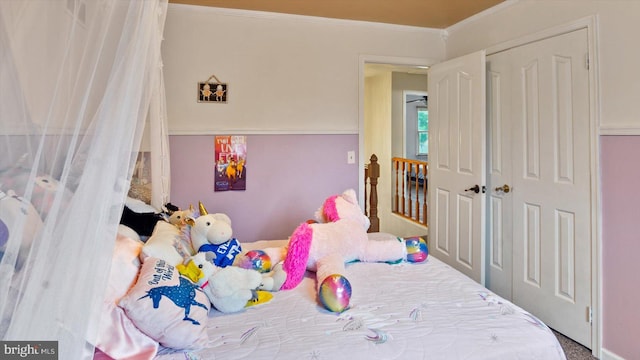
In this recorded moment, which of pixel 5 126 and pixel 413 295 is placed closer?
pixel 5 126

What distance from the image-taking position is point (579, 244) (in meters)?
2.29

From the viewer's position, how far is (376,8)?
293cm

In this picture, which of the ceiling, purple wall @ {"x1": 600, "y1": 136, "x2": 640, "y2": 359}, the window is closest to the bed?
purple wall @ {"x1": 600, "y1": 136, "x2": 640, "y2": 359}

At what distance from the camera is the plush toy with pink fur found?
1.75 m

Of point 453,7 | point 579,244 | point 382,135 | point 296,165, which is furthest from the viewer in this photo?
point 382,135

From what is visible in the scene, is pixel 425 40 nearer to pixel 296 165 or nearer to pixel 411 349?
pixel 296 165

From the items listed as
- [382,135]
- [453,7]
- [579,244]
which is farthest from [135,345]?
[382,135]

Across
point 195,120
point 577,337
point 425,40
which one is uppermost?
point 425,40

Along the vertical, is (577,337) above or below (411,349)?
below

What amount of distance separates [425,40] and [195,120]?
2.08m

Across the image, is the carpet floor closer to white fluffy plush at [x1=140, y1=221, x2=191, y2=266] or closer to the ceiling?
white fluffy plush at [x1=140, y1=221, x2=191, y2=266]

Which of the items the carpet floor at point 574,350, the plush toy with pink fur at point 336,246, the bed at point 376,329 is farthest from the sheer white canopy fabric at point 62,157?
the carpet floor at point 574,350

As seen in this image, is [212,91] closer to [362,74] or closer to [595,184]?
[362,74]

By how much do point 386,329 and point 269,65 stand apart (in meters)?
2.33
